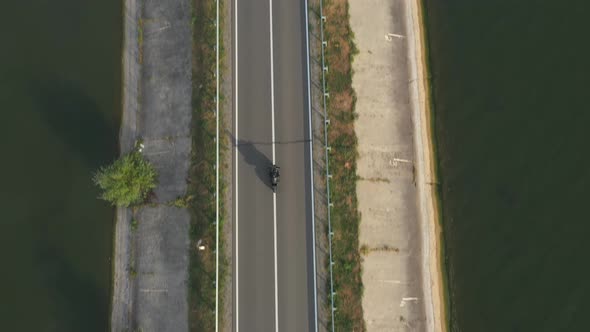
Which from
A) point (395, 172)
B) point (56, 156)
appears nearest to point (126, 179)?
point (56, 156)

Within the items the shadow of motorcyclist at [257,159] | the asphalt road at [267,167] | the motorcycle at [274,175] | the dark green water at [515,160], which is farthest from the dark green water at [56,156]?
the dark green water at [515,160]

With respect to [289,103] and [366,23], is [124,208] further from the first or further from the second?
[366,23]

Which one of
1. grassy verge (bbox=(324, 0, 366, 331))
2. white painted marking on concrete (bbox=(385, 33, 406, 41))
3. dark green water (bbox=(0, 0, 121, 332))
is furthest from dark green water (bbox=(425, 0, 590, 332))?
dark green water (bbox=(0, 0, 121, 332))

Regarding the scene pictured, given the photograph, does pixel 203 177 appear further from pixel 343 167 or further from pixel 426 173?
pixel 426 173

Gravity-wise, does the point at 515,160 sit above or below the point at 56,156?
below

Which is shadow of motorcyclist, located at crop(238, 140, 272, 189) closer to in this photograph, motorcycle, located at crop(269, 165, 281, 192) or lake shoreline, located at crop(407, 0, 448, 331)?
motorcycle, located at crop(269, 165, 281, 192)

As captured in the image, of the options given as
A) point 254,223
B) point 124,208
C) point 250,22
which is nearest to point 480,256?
point 254,223
